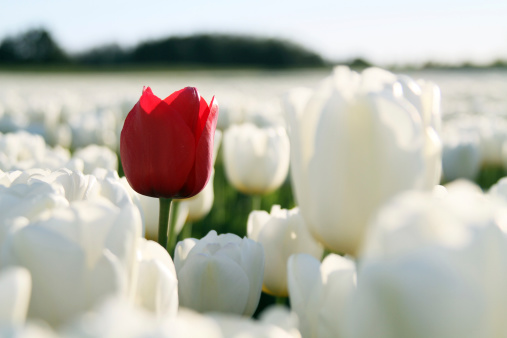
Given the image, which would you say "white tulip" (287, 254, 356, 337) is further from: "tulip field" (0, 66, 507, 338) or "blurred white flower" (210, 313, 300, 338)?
"blurred white flower" (210, 313, 300, 338)

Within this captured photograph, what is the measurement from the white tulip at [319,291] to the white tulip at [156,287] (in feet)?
0.50

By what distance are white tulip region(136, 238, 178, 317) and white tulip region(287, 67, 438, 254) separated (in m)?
0.19

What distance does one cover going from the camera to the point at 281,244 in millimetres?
984

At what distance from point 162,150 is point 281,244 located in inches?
10.5

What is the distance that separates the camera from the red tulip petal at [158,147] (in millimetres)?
942

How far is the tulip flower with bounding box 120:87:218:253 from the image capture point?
0.94m

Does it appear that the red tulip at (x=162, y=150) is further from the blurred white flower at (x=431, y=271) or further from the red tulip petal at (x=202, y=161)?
the blurred white flower at (x=431, y=271)

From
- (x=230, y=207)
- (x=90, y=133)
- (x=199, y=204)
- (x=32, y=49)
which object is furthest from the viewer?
(x=32, y=49)

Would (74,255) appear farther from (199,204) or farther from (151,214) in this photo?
(199,204)

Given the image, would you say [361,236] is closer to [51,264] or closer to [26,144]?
[51,264]

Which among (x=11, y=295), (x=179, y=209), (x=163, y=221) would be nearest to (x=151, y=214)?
(x=179, y=209)

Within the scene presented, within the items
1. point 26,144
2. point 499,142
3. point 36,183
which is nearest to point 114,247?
point 36,183

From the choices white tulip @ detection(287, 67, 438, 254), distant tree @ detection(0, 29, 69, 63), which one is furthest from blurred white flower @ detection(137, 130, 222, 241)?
distant tree @ detection(0, 29, 69, 63)

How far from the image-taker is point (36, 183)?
0.67 metres
